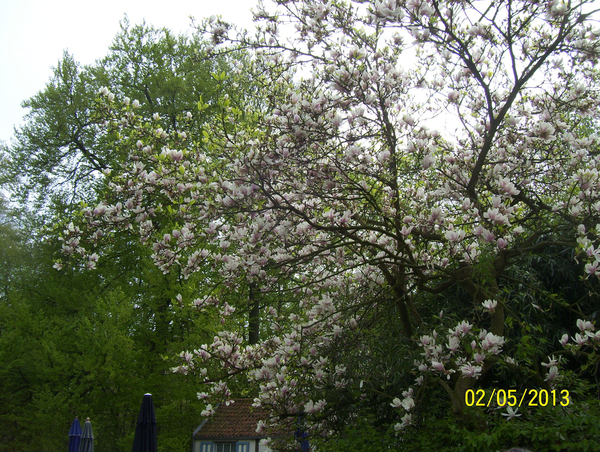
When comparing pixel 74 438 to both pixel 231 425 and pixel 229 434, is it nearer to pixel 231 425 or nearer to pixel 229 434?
pixel 229 434

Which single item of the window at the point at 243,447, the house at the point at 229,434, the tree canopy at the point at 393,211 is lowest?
the window at the point at 243,447

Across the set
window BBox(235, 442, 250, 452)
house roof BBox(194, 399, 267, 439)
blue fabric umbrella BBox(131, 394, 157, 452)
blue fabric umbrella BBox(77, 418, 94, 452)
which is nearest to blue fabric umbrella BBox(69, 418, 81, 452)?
blue fabric umbrella BBox(77, 418, 94, 452)

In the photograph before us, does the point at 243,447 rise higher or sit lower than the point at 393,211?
lower

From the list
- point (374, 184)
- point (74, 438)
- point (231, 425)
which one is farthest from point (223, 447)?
point (374, 184)

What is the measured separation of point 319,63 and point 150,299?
10713mm

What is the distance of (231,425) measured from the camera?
15117 mm

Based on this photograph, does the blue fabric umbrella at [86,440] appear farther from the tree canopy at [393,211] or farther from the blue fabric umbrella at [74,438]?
the tree canopy at [393,211]

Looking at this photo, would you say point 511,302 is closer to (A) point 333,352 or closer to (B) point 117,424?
(A) point 333,352

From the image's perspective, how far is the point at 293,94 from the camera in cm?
449

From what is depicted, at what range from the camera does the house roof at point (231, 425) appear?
14758 mm

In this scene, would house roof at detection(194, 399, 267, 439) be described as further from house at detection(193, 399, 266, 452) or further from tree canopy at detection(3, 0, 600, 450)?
tree canopy at detection(3, 0, 600, 450)

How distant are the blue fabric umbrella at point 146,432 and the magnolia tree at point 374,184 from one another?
A: 3.38 ft

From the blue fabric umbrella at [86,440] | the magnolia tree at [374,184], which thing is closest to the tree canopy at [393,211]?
the magnolia tree at [374,184]

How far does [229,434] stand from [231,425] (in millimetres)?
399
